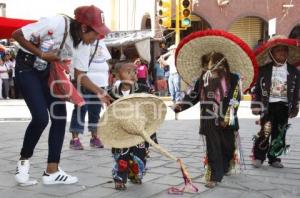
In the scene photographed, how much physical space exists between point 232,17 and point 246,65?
70.7ft

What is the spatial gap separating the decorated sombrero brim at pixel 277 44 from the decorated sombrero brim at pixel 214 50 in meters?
0.74

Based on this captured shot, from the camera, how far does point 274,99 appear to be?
20.3ft

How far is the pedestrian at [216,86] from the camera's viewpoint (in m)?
5.18

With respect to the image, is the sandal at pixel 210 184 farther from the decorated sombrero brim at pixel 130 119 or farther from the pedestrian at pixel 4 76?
the pedestrian at pixel 4 76

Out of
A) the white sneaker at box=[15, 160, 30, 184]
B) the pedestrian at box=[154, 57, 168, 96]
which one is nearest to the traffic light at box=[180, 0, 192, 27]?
the pedestrian at box=[154, 57, 168, 96]

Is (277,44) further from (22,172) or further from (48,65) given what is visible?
(22,172)

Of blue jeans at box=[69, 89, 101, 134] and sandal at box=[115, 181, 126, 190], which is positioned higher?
blue jeans at box=[69, 89, 101, 134]

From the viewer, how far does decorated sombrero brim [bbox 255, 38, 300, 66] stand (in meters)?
6.03

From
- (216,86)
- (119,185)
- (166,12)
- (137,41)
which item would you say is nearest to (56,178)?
(119,185)

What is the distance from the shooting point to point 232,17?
26.4 m

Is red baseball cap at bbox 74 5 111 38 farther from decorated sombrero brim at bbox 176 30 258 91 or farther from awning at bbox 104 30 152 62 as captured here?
awning at bbox 104 30 152 62

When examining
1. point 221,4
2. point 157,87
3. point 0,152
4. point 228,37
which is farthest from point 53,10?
point 228,37

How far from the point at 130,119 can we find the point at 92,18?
0.94 metres

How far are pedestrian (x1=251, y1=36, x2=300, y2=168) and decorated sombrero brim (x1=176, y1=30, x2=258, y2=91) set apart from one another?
72 centimetres
